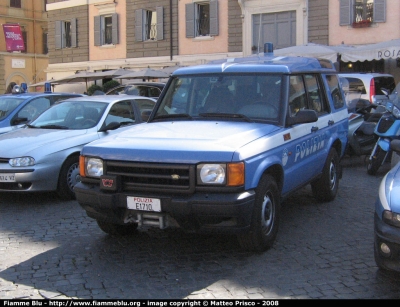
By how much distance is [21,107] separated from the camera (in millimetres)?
10492

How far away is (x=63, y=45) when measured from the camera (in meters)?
32.3

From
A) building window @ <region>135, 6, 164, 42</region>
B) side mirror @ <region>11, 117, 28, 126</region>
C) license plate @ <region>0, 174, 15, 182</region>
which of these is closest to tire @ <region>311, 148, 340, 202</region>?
license plate @ <region>0, 174, 15, 182</region>

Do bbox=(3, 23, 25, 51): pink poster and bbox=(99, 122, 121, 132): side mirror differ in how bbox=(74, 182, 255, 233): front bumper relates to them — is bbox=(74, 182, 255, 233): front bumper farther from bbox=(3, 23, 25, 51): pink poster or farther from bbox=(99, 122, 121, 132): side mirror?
bbox=(3, 23, 25, 51): pink poster

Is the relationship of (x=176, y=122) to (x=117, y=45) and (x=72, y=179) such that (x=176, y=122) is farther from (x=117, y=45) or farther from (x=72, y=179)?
(x=117, y=45)

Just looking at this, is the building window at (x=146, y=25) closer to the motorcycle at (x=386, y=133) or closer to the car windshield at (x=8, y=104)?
the car windshield at (x=8, y=104)

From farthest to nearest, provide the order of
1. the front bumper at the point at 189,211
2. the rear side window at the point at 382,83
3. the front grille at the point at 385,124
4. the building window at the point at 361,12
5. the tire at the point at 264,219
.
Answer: the building window at the point at 361,12 → the rear side window at the point at 382,83 → the front grille at the point at 385,124 → the tire at the point at 264,219 → the front bumper at the point at 189,211

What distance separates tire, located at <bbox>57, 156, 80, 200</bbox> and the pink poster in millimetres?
29121

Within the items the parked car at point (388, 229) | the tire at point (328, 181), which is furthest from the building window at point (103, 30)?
the parked car at point (388, 229)

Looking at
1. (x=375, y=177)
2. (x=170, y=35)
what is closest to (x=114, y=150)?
(x=375, y=177)

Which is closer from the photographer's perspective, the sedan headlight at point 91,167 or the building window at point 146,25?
the sedan headlight at point 91,167

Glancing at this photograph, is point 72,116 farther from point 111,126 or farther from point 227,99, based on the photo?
point 227,99

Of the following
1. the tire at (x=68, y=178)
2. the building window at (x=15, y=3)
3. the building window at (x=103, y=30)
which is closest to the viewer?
the tire at (x=68, y=178)

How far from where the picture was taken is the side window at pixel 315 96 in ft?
22.6

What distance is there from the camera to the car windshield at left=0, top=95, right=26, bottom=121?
10414 mm
